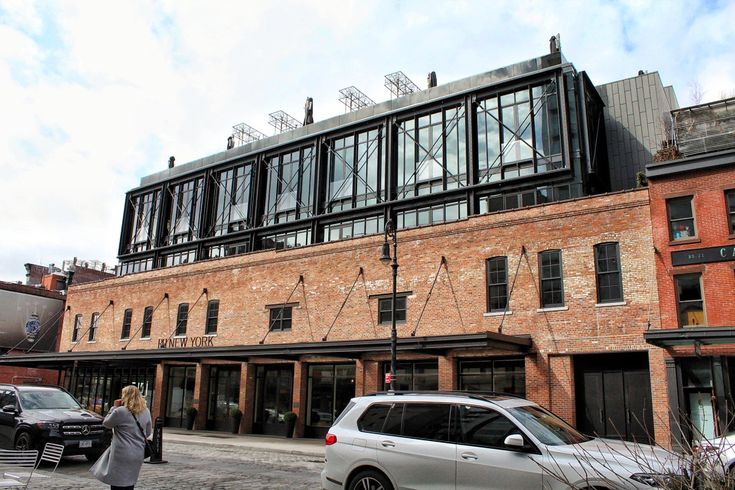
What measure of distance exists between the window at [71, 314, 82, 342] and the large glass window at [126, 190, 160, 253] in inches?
241

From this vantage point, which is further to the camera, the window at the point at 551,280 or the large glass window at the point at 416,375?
the large glass window at the point at 416,375

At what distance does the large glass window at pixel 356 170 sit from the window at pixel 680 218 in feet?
49.0

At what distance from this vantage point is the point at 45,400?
14.8 metres

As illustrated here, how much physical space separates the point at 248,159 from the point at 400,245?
16087mm

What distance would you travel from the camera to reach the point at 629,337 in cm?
1919

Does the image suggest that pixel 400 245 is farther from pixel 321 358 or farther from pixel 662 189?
pixel 662 189

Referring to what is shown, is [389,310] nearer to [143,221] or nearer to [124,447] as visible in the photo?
[124,447]

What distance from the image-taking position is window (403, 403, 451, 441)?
8133 mm

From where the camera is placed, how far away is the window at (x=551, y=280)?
20953 mm

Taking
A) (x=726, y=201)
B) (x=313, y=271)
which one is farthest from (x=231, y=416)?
(x=726, y=201)

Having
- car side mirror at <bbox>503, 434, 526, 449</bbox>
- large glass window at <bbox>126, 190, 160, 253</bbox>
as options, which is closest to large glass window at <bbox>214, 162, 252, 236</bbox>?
large glass window at <bbox>126, 190, 160, 253</bbox>

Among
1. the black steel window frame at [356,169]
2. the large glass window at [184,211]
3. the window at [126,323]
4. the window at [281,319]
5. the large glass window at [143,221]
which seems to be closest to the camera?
the window at [281,319]

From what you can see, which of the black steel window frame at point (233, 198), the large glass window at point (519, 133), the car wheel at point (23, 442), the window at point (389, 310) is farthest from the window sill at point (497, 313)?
the black steel window frame at point (233, 198)

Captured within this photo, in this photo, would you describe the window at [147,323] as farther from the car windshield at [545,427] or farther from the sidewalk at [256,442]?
the car windshield at [545,427]
